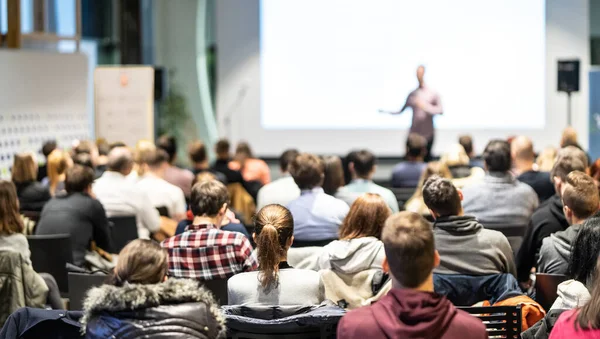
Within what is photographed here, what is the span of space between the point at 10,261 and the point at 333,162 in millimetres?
2609

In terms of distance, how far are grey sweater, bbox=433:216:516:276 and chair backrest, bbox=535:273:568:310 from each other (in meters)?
0.28

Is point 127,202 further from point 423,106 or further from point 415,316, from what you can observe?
point 423,106

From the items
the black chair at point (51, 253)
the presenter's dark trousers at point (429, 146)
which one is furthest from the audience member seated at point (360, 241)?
the presenter's dark trousers at point (429, 146)

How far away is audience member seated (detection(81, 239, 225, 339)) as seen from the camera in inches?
110

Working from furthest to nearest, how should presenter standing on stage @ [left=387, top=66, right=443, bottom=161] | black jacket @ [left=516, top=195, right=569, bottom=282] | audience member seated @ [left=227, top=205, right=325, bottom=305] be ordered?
presenter standing on stage @ [left=387, top=66, right=443, bottom=161] → black jacket @ [left=516, top=195, right=569, bottom=282] → audience member seated @ [left=227, top=205, right=325, bottom=305]

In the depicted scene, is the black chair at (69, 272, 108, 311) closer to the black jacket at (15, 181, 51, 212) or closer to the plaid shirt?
the plaid shirt

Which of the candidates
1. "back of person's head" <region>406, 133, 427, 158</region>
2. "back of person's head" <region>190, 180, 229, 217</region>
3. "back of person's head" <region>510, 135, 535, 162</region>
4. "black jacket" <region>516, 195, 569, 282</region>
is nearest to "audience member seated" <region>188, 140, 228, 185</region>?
"back of person's head" <region>406, 133, 427, 158</region>

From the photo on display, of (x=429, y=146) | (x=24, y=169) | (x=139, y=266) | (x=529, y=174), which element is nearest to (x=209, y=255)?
(x=139, y=266)

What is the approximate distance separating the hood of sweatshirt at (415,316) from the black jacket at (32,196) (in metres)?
4.85

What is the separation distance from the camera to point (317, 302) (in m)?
3.64

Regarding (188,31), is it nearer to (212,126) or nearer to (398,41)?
(212,126)

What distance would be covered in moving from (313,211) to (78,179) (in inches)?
63.0

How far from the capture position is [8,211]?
503 centimetres

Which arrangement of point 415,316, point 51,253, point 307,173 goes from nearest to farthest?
point 415,316, point 51,253, point 307,173
